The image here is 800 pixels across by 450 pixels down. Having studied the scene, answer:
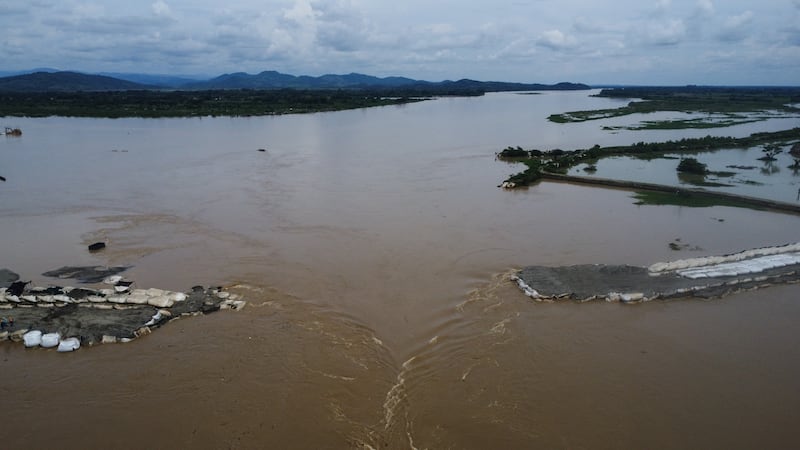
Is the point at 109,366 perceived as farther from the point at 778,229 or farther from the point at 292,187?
the point at 778,229

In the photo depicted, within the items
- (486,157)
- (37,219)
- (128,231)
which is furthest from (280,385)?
(486,157)

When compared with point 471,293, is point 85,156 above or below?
above

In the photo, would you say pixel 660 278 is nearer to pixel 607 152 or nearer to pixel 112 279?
pixel 112 279

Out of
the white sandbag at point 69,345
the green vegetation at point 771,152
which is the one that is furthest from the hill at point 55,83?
the green vegetation at point 771,152

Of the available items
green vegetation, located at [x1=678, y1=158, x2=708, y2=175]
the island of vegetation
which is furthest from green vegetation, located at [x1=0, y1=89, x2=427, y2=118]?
green vegetation, located at [x1=678, y1=158, x2=708, y2=175]

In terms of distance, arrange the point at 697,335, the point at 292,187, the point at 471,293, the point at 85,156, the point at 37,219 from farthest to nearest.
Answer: the point at 85,156, the point at 292,187, the point at 37,219, the point at 471,293, the point at 697,335

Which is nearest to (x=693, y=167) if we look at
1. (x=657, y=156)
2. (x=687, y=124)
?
(x=657, y=156)

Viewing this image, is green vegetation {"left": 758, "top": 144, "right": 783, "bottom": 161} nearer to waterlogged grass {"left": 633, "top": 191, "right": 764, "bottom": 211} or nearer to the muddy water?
waterlogged grass {"left": 633, "top": 191, "right": 764, "bottom": 211}
